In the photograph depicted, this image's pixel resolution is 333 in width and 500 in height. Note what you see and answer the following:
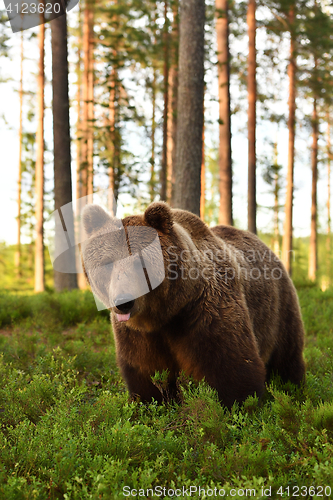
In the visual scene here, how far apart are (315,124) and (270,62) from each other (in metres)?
5.08

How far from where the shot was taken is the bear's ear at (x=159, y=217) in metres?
3.14

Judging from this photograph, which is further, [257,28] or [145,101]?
[145,101]

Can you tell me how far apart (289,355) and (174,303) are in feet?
7.17

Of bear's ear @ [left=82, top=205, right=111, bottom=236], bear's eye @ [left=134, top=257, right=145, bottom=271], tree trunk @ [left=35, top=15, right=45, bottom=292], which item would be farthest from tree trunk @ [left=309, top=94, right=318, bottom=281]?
bear's eye @ [left=134, top=257, right=145, bottom=271]

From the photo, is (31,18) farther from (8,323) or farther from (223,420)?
(223,420)

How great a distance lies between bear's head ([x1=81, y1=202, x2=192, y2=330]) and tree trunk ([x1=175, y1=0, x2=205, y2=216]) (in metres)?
4.15

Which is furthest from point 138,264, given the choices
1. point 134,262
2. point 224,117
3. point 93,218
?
point 224,117

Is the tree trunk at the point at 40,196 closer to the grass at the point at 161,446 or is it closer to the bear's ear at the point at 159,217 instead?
the grass at the point at 161,446

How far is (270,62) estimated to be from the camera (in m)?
15.7

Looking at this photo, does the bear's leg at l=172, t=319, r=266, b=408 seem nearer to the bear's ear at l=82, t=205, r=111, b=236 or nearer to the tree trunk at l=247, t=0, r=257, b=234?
the bear's ear at l=82, t=205, r=111, b=236

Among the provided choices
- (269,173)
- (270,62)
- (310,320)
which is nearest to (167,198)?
(269,173)

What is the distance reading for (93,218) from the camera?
3.36 meters

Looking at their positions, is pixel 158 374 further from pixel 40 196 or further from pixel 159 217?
pixel 40 196

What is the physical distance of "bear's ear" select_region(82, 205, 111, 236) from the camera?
11.0 feet
